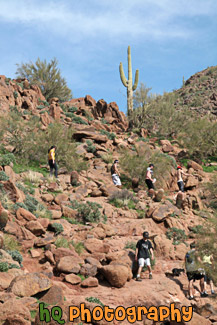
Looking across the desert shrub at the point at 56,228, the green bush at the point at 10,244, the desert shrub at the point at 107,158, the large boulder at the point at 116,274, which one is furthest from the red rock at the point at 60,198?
the desert shrub at the point at 107,158

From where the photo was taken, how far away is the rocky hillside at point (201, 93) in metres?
45.1

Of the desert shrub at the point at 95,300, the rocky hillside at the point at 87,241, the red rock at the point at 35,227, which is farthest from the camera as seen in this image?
the red rock at the point at 35,227

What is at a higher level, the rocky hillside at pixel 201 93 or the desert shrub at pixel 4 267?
the rocky hillside at pixel 201 93

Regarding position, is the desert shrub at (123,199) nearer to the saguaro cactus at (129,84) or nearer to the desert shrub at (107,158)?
the desert shrub at (107,158)

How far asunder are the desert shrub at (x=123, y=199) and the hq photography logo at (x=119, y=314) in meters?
6.98

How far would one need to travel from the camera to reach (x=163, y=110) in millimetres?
29688

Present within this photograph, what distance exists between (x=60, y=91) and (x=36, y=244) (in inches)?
1132

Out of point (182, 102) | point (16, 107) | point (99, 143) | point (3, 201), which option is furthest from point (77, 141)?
point (182, 102)

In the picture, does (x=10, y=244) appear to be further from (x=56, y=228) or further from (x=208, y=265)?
(x=208, y=265)

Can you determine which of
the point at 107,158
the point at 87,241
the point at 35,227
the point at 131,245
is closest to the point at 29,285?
the point at 35,227

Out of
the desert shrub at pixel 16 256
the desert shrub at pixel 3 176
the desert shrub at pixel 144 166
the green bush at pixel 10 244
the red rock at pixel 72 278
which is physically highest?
the desert shrub at pixel 144 166

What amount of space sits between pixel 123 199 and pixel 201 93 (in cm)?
3949

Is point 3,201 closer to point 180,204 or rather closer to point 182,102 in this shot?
point 180,204

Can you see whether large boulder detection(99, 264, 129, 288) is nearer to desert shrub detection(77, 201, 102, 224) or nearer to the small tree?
desert shrub detection(77, 201, 102, 224)
